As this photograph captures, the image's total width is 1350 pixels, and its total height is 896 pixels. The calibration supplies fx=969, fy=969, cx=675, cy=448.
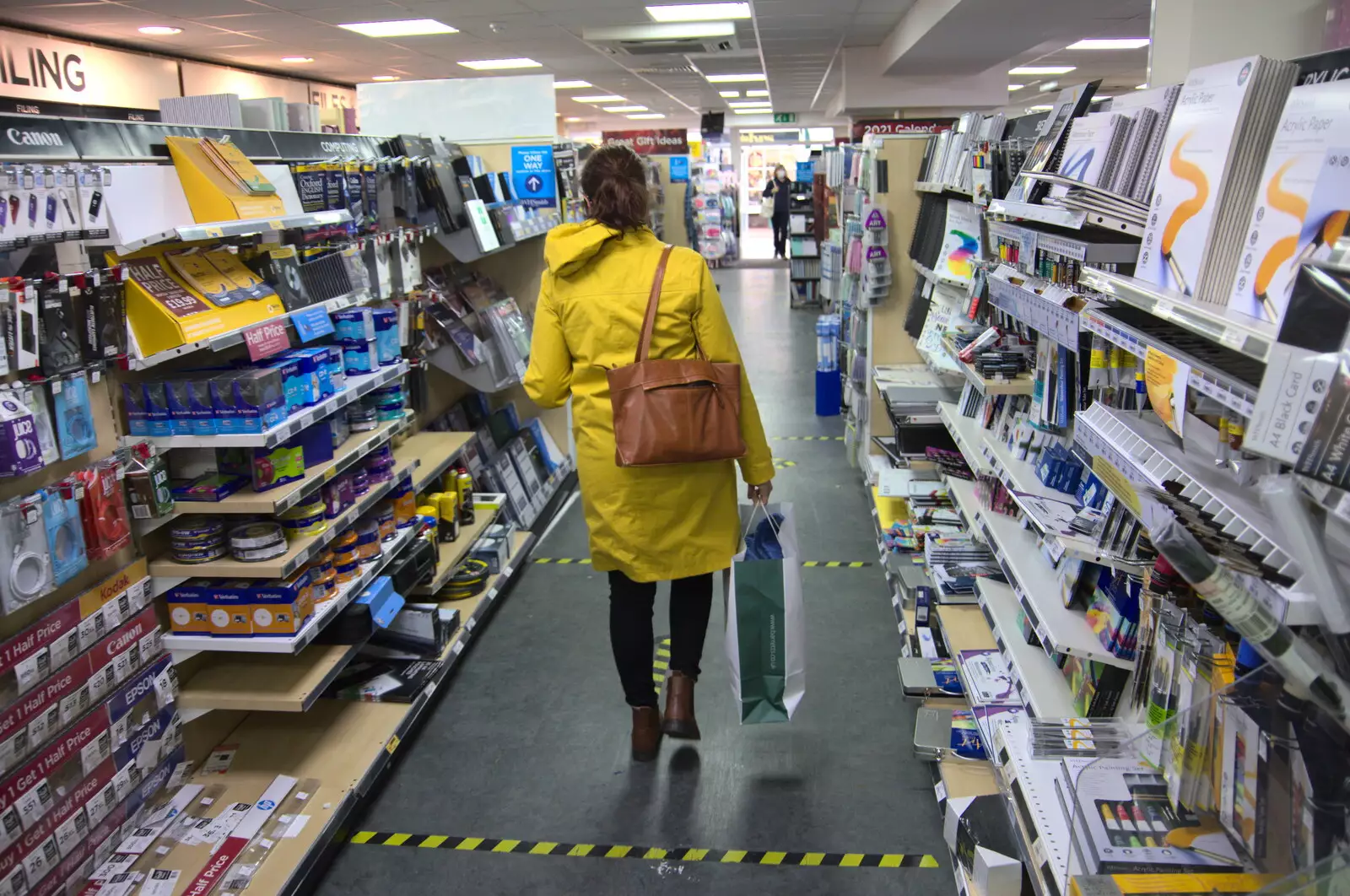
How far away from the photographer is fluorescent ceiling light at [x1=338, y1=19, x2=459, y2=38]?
9702 mm

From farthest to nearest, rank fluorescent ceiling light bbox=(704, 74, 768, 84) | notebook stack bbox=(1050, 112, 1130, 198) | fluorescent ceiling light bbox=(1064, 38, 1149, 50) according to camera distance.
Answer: fluorescent ceiling light bbox=(704, 74, 768, 84) → fluorescent ceiling light bbox=(1064, 38, 1149, 50) → notebook stack bbox=(1050, 112, 1130, 198)

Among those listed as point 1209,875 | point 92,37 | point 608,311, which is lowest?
point 1209,875

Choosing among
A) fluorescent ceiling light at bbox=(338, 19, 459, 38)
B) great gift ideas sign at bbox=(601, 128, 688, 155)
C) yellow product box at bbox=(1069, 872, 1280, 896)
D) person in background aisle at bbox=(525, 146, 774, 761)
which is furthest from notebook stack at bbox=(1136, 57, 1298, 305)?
great gift ideas sign at bbox=(601, 128, 688, 155)

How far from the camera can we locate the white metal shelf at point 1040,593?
86.9 inches

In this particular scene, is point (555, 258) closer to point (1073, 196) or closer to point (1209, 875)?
point (1073, 196)

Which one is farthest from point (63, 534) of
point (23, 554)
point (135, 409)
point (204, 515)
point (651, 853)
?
point (651, 853)

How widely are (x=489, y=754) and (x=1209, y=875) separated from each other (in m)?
2.45

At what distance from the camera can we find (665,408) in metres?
2.71

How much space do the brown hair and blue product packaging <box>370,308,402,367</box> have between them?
113 centimetres

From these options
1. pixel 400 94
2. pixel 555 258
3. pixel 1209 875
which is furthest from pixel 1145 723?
pixel 400 94

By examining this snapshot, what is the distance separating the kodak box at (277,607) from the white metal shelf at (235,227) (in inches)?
38.7

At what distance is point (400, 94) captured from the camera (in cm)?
552

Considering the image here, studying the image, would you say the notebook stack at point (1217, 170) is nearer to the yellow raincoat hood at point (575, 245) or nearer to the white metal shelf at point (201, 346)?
the yellow raincoat hood at point (575, 245)

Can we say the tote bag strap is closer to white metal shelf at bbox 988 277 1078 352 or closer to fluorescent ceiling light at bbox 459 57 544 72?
white metal shelf at bbox 988 277 1078 352
